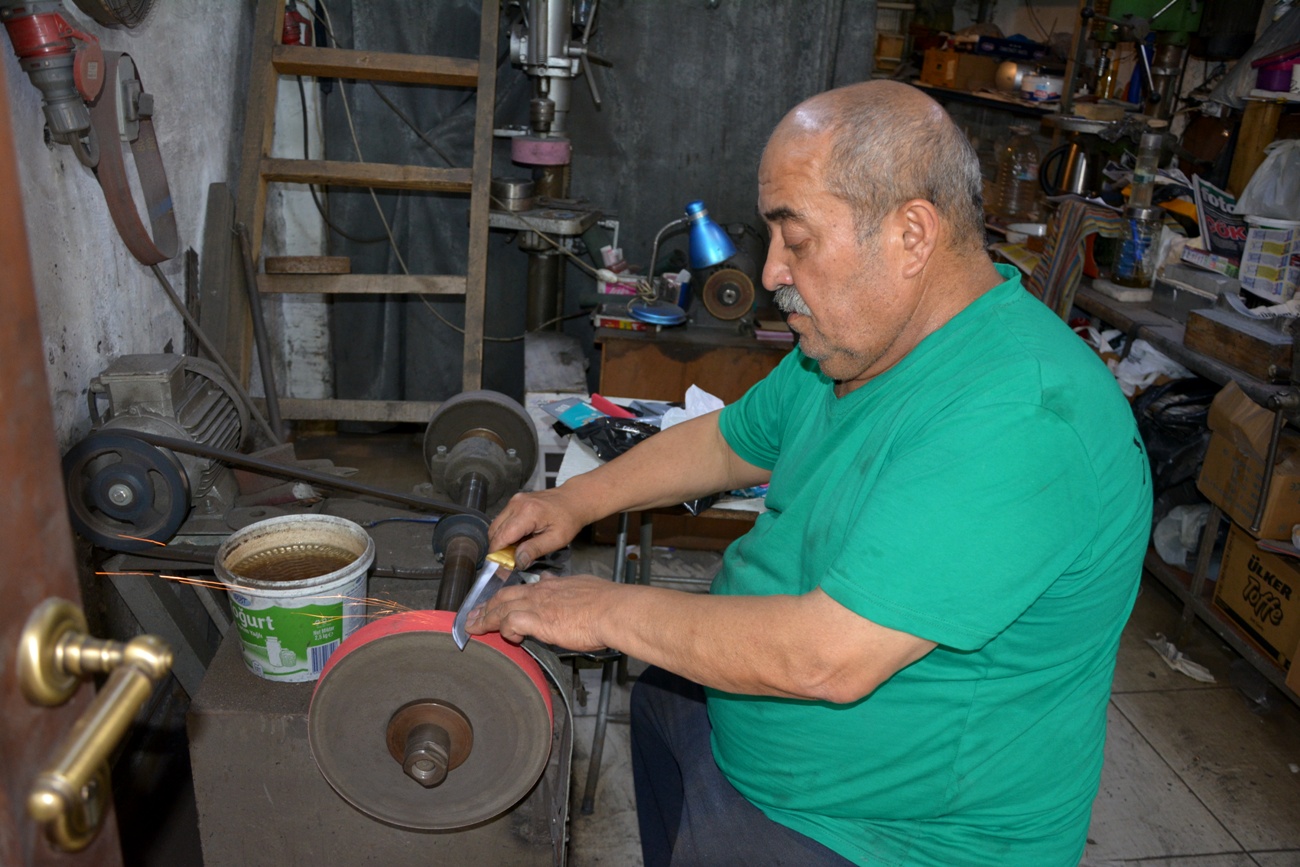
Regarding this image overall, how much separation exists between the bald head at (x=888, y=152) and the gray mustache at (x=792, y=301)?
17 cm

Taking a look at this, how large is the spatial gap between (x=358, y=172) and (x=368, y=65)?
0.37 metres

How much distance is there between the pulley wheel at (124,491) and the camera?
202 cm

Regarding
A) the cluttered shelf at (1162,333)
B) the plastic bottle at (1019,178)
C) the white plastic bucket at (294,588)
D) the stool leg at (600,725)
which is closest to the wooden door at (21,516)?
the white plastic bucket at (294,588)

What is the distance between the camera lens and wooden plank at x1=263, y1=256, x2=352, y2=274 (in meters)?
3.48

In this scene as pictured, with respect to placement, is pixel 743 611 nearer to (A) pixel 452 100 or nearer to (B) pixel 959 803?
(B) pixel 959 803

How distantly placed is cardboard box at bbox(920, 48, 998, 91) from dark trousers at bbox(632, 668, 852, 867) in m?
5.02

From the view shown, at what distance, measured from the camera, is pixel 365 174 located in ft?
11.5

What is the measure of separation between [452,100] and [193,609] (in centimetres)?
282

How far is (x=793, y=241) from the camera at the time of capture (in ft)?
4.95

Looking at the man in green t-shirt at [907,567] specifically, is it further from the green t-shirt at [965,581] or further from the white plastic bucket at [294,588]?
the white plastic bucket at [294,588]

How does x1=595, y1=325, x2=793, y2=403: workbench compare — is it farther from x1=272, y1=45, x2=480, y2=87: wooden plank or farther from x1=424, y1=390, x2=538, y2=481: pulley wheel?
x1=424, y1=390, x2=538, y2=481: pulley wheel

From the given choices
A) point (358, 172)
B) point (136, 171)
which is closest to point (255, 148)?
point (358, 172)

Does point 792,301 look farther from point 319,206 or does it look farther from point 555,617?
point 319,206

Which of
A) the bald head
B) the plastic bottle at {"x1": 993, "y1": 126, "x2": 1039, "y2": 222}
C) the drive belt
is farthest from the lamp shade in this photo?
the plastic bottle at {"x1": 993, "y1": 126, "x2": 1039, "y2": 222}
